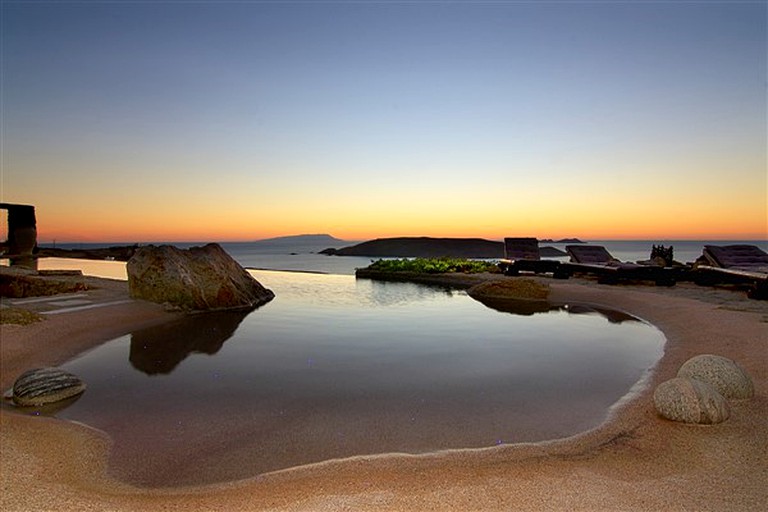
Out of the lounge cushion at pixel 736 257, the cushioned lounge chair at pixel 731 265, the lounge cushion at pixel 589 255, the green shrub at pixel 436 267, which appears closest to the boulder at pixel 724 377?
the cushioned lounge chair at pixel 731 265

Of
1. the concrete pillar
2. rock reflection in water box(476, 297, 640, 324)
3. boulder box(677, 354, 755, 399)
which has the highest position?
the concrete pillar

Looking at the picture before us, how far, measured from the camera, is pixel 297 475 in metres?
4.27

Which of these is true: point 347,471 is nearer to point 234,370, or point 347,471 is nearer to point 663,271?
point 234,370

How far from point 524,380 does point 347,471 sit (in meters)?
3.80

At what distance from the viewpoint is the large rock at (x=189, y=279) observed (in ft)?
45.8

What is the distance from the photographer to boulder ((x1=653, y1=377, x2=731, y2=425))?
510 centimetres

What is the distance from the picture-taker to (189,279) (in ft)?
46.9

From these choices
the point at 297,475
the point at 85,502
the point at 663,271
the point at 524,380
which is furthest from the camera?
the point at 663,271

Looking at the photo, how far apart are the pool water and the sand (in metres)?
0.30

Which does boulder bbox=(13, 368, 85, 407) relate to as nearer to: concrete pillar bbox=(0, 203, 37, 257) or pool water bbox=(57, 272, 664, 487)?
pool water bbox=(57, 272, 664, 487)

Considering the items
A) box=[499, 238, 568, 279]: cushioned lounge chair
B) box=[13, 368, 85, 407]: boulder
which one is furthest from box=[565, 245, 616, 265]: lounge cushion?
box=[13, 368, 85, 407]: boulder

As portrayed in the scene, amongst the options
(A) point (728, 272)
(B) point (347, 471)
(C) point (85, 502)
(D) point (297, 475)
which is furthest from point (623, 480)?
(A) point (728, 272)

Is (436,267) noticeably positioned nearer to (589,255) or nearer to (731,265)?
(589,255)

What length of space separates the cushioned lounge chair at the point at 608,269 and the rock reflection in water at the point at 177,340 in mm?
12652
